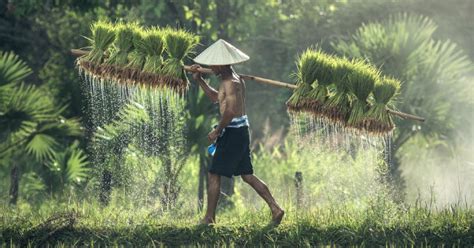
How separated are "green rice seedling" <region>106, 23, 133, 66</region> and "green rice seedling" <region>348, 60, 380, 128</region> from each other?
2.25 m

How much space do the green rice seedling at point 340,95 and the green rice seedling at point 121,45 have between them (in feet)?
6.83

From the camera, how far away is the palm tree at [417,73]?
72.3 ft

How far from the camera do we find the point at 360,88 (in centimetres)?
1360

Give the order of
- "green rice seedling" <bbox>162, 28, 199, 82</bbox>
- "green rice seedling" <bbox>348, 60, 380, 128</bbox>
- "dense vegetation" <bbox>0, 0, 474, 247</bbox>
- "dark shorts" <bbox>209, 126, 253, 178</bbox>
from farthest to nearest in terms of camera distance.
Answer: "green rice seedling" <bbox>162, 28, 199, 82</bbox> → "green rice seedling" <bbox>348, 60, 380, 128</bbox> → "dark shorts" <bbox>209, 126, 253, 178</bbox> → "dense vegetation" <bbox>0, 0, 474, 247</bbox>

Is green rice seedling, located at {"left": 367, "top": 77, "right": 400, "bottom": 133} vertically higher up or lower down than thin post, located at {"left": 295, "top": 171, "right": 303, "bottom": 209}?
higher up

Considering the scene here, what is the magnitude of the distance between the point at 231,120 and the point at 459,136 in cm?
1201

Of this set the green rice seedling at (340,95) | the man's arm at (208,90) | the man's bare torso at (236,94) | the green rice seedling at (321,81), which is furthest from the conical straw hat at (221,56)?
the green rice seedling at (340,95)

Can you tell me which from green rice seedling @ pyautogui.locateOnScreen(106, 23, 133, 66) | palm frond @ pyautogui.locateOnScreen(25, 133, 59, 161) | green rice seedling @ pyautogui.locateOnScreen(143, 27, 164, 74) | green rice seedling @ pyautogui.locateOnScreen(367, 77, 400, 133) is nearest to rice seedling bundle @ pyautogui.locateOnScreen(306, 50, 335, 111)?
green rice seedling @ pyautogui.locateOnScreen(367, 77, 400, 133)

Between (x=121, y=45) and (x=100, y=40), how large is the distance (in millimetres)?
218

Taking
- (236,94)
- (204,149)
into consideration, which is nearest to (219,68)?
(236,94)

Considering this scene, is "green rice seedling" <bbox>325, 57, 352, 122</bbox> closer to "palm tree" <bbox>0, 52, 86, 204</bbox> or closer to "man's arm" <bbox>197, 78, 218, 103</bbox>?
"man's arm" <bbox>197, 78, 218, 103</bbox>

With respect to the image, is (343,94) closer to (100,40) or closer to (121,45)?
(121,45)

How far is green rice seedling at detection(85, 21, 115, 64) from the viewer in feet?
Result: 45.0

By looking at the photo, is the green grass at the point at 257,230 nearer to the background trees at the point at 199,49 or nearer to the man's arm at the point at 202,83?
the man's arm at the point at 202,83
